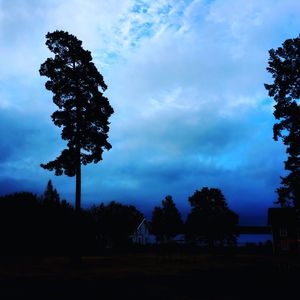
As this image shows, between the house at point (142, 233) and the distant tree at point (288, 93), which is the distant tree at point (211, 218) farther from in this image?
the distant tree at point (288, 93)

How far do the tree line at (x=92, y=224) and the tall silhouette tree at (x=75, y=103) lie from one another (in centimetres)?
429

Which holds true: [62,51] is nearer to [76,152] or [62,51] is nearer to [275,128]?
[76,152]

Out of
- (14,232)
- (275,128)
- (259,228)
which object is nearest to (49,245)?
(14,232)

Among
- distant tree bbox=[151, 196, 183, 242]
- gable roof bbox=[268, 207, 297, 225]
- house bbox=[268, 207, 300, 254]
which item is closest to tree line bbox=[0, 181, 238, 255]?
distant tree bbox=[151, 196, 183, 242]

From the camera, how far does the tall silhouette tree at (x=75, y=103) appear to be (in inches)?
1265

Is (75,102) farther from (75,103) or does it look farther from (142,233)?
(142,233)

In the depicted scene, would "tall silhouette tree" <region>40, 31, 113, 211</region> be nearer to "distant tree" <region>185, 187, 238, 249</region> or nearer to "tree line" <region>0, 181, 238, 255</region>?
"tree line" <region>0, 181, 238, 255</region>

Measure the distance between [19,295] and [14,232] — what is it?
3658cm

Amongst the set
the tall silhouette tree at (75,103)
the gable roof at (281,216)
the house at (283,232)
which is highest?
the tall silhouette tree at (75,103)

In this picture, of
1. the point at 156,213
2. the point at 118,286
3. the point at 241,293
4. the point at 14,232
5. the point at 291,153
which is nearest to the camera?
the point at 241,293

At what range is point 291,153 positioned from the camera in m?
31.8

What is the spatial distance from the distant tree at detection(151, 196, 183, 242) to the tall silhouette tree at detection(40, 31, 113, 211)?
203 ft

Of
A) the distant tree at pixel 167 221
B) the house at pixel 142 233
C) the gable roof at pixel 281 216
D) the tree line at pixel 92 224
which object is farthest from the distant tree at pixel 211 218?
the house at pixel 142 233

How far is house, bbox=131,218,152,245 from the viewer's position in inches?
4193
